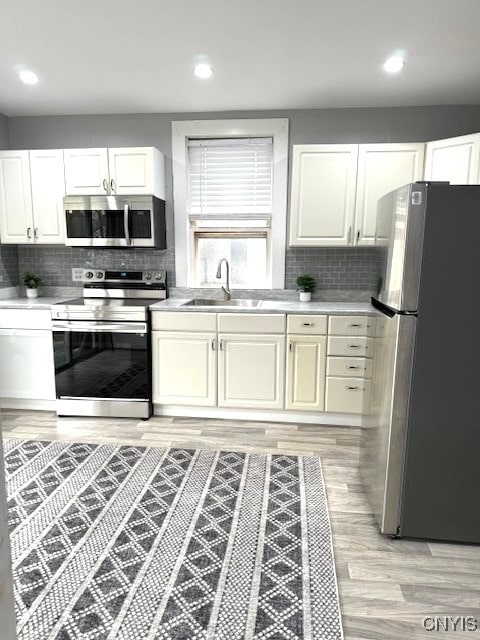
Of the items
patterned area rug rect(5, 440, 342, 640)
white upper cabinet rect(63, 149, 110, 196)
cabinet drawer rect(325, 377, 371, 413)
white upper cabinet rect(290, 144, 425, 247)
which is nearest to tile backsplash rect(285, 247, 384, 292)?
white upper cabinet rect(290, 144, 425, 247)

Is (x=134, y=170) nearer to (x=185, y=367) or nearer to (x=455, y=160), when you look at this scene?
(x=185, y=367)

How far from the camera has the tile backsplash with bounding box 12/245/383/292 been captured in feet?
11.8

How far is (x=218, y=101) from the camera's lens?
3.31m

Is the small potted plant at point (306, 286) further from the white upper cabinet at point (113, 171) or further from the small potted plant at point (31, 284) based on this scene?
the small potted plant at point (31, 284)

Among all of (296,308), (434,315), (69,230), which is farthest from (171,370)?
(434,315)

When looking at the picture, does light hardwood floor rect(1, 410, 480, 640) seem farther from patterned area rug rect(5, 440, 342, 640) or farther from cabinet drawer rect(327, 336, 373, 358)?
cabinet drawer rect(327, 336, 373, 358)

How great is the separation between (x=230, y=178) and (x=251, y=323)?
1.37 meters

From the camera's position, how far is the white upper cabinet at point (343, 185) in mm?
3166

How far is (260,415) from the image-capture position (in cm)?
335

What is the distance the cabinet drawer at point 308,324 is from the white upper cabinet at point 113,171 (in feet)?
5.15

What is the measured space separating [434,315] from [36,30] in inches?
102

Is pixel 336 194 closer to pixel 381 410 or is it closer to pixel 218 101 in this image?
pixel 218 101

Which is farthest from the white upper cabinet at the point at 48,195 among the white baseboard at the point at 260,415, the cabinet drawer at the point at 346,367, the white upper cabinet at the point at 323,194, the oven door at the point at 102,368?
the cabinet drawer at the point at 346,367

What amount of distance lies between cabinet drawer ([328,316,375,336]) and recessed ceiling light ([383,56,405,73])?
1.68 meters
